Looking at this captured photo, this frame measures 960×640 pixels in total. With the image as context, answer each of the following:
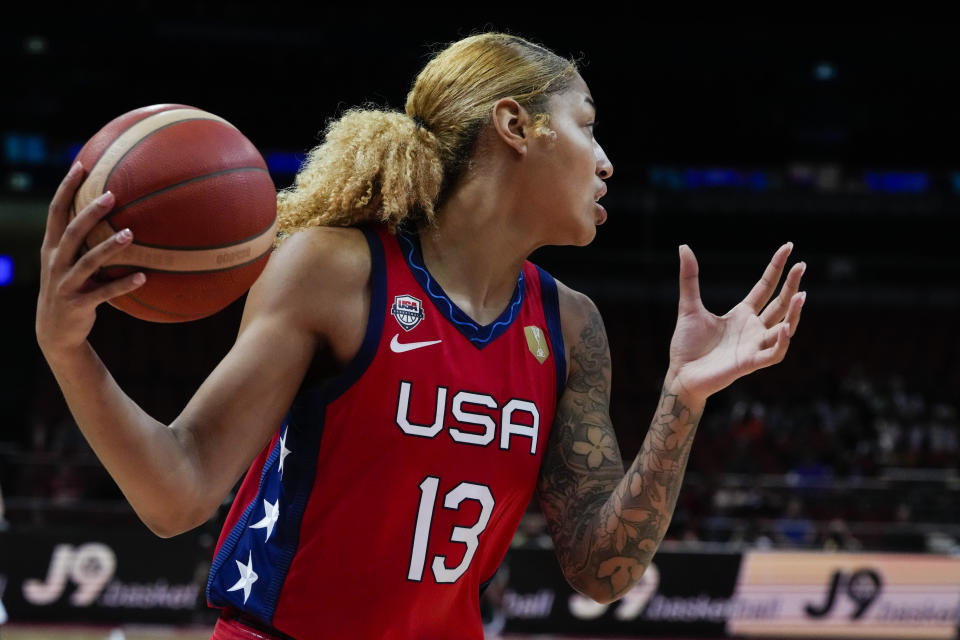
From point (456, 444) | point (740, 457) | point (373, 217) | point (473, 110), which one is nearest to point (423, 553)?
point (456, 444)

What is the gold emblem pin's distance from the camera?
2400mm

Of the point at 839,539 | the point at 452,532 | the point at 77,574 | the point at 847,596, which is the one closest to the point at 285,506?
the point at 452,532

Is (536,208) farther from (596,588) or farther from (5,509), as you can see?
(5,509)

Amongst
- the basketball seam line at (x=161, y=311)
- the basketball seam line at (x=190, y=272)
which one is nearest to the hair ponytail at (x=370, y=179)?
the basketball seam line at (x=190, y=272)

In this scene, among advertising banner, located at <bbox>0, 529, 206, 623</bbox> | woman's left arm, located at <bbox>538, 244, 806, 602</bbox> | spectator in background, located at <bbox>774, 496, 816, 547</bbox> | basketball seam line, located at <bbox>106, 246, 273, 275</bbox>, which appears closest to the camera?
basketball seam line, located at <bbox>106, 246, 273, 275</bbox>

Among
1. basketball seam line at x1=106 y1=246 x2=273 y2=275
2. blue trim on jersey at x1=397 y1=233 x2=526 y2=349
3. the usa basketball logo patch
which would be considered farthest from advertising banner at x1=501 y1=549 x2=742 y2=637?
basketball seam line at x1=106 y1=246 x2=273 y2=275

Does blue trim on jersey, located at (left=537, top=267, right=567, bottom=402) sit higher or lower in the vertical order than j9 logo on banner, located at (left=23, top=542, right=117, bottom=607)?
higher

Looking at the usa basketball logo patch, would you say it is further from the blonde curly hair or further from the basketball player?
the blonde curly hair

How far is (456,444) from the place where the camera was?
217 centimetres

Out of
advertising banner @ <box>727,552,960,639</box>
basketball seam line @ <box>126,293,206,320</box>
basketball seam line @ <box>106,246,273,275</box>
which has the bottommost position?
advertising banner @ <box>727,552,960,639</box>

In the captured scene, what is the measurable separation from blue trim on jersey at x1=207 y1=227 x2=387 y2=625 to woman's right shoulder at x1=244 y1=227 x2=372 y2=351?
4cm

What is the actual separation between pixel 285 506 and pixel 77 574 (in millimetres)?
7823

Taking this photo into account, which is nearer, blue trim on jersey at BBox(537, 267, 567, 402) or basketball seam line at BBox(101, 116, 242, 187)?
basketball seam line at BBox(101, 116, 242, 187)

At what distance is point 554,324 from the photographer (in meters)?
2.50
